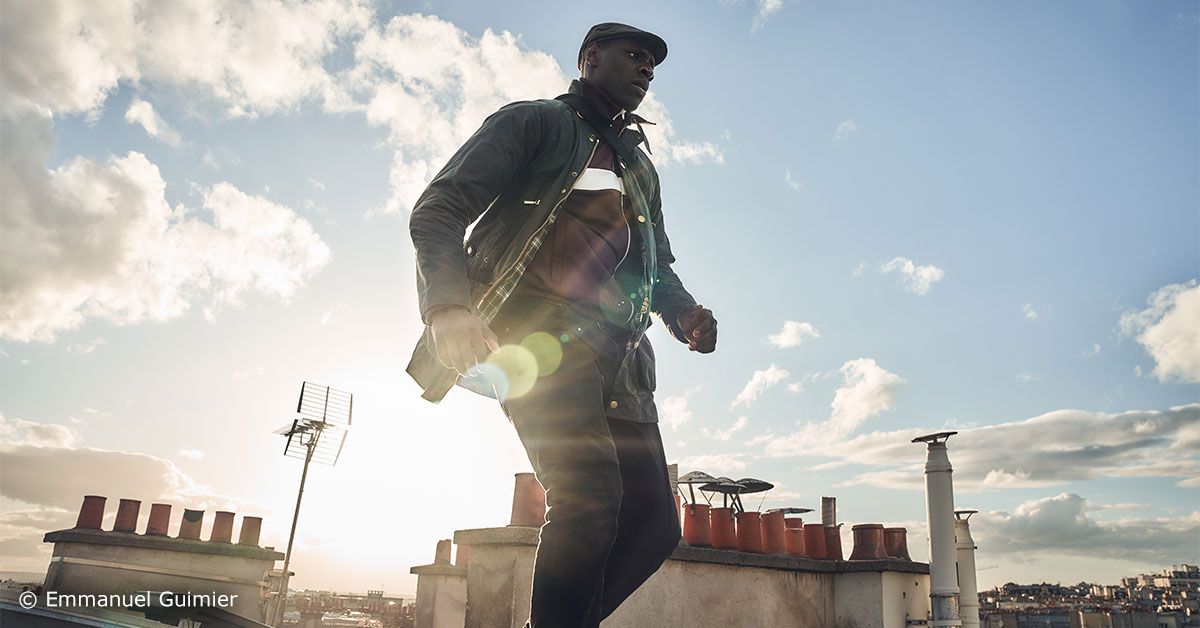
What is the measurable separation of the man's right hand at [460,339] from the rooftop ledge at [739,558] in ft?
11.7

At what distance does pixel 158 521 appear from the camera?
9.07m

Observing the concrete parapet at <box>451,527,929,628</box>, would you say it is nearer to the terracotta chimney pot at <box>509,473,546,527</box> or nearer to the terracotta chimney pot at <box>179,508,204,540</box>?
the terracotta chimney pot at <box>509,473,546,527</box>

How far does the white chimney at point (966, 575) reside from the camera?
26.5 ft

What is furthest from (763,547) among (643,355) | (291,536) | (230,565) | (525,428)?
(291,536)

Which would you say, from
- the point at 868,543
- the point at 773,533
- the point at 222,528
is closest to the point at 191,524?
the point at 222,528

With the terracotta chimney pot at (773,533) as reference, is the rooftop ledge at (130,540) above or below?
below

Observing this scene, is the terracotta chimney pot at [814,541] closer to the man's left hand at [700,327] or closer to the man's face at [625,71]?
the man's left hand at [700,327]

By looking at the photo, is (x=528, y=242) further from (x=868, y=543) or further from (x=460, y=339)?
(x=868, y=543)

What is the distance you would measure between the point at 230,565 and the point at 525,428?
9.11 m

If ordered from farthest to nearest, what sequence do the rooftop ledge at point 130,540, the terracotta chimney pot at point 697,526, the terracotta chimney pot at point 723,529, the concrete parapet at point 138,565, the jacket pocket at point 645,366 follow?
the rooftop ledge at point 130,540 < the concrete parapet at point 138,565 < the terracotta chimney pot at point 723,529 < the terracotta chimney pot at point 697,526 < the jacket pocket at point 645,366

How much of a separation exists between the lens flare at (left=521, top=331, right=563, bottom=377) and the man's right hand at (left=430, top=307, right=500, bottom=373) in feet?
0.63

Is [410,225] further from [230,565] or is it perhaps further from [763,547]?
[230,565]

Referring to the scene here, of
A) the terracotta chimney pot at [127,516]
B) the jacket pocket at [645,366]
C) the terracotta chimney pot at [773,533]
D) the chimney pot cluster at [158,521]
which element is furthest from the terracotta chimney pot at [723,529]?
the terracotta chimney pot at [127,516]

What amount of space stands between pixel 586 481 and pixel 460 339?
500mm
